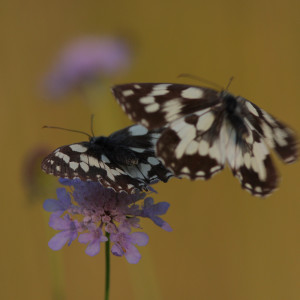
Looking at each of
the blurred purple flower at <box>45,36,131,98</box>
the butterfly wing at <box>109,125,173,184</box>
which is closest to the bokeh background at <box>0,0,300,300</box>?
the blurred purple flower at <box>45,36,131,98</box>

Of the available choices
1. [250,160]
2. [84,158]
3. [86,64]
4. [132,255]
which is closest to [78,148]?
[84,158]

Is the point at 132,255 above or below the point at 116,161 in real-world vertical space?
below

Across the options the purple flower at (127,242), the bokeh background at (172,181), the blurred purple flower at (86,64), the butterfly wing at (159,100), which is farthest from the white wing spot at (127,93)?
the blurred purple flower at (86,64)

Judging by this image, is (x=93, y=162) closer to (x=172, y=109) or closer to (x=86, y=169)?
(x=86, y=169)

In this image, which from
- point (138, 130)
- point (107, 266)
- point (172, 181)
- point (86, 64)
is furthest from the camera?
point (172, 181)

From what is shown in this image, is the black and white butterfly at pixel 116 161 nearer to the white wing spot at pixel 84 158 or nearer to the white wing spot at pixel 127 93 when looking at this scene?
the white wing spot at pixel 84 158

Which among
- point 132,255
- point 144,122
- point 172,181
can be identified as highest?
point 144,122

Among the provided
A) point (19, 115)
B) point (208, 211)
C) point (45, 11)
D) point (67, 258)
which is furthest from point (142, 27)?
point (67, 258)
